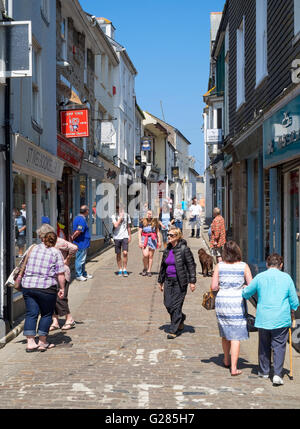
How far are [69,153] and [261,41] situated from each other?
21.0ft

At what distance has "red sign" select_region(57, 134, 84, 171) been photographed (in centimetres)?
1429

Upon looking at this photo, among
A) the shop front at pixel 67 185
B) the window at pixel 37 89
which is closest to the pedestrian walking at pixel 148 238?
the shop front at pixel 67 185

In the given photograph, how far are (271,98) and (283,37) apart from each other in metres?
1.35

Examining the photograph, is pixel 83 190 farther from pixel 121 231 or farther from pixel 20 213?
pixel 20 213

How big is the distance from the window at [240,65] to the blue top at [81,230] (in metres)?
5.42

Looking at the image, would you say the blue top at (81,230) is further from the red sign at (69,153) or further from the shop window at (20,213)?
the red sign at (69,153)

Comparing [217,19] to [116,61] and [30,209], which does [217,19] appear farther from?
[30,209]

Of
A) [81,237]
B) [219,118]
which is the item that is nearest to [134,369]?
[81,237]

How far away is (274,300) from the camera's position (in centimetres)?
581

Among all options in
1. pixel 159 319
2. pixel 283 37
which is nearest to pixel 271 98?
pixel 283 37

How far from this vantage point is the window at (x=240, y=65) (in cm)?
1451

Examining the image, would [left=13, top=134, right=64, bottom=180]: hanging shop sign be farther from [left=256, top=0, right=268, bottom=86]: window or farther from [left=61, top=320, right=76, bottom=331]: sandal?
[left=256, top=0, right=268, bottom=86]: window

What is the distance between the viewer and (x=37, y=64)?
39.6ft

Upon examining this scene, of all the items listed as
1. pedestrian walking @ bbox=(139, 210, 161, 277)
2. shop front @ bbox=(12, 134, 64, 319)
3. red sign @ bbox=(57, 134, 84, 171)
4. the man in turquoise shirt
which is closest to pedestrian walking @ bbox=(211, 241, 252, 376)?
the man in turquoise shirt
